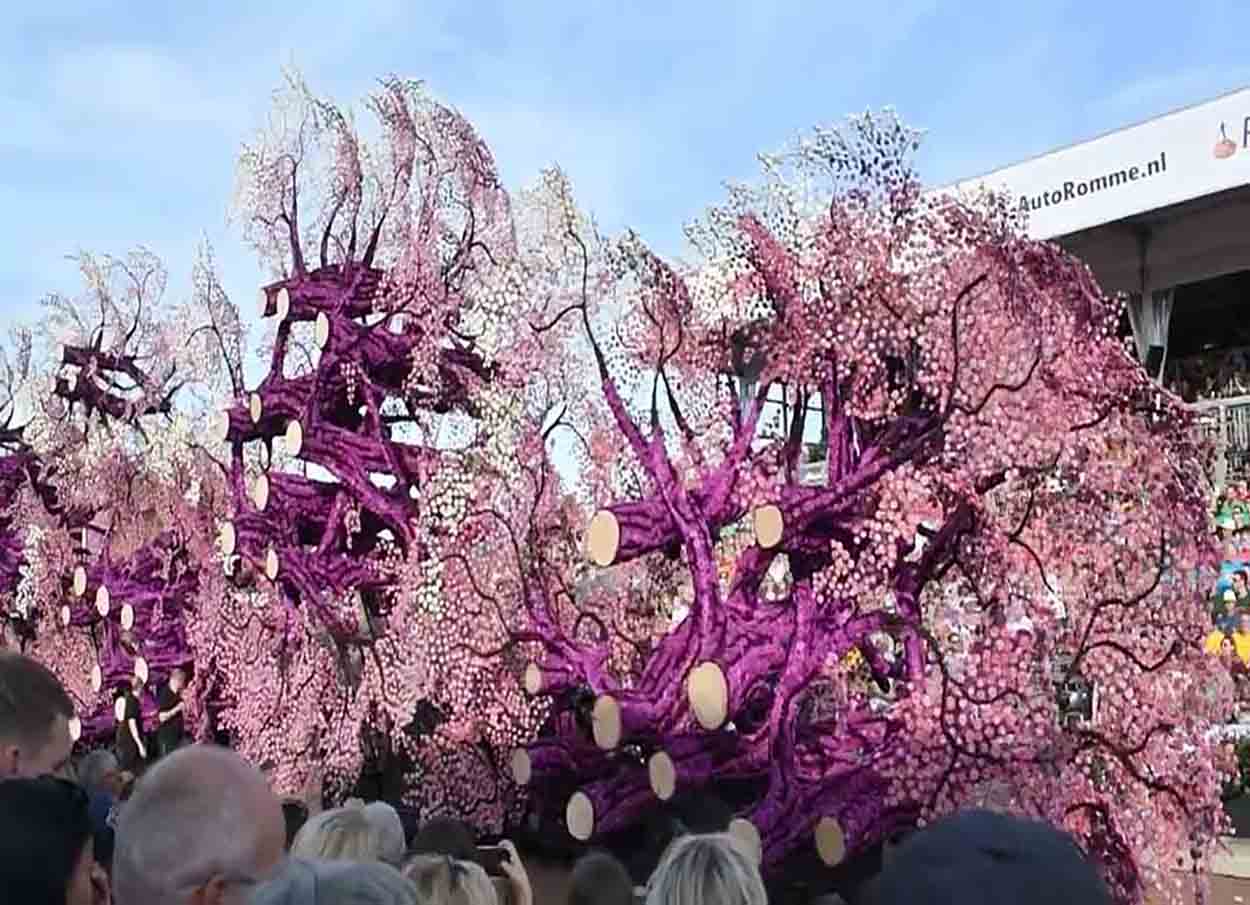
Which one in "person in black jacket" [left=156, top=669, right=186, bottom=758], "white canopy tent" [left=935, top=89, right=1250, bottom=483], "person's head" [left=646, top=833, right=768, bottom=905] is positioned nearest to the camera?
"person's head" [left=646, top=833, right=768, bottom=905]

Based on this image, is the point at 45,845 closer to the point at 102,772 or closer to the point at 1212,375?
the point at 102,772

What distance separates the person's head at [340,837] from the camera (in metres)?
2.55

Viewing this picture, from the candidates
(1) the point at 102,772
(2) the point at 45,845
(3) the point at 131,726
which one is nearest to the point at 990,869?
(2) the point at 45,845

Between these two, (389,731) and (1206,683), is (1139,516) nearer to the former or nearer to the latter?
(1206,683)

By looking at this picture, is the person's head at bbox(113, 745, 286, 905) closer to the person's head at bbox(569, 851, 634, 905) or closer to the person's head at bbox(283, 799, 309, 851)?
the person's head at bbox(569, 851, 634, 905)

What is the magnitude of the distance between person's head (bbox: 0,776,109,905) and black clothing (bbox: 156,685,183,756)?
681 centimetres

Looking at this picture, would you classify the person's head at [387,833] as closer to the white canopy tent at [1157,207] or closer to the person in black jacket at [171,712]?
the person in black jacket at [171,712]

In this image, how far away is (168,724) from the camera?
336 inches

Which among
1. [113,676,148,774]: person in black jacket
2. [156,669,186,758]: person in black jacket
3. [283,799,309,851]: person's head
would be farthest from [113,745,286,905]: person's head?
[113,676,148,774]: person in black jacket

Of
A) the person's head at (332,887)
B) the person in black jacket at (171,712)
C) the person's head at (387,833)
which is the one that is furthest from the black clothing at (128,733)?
the person's head at (332,887)

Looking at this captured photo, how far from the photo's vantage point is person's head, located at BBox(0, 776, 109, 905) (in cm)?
178

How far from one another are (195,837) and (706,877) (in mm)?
900

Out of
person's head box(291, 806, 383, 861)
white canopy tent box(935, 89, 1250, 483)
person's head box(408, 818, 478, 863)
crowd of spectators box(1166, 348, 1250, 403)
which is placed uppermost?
white canopy tent box(935, 89, 1250, 483)

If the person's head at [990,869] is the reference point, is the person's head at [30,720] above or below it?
below
